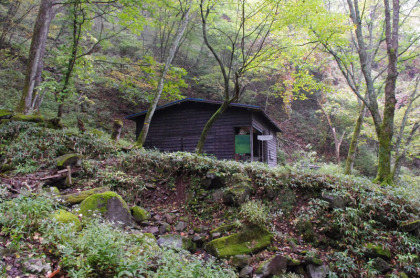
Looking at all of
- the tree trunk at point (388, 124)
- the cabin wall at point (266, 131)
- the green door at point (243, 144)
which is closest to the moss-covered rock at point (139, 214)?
the tree trunk at point (388, 124)

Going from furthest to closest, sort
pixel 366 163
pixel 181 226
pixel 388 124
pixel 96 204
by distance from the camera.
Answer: pixel 366 163 → pixel 388 124 → pixel 181 226 → pixel 96 204

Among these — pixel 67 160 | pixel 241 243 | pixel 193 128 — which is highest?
pixel 193 128

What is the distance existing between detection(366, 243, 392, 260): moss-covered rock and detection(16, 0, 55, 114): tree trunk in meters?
12.1

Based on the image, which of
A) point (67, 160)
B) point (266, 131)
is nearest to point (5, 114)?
point (67, 160)

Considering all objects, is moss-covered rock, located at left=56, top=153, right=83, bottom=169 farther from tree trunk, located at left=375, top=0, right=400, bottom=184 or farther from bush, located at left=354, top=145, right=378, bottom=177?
bush, located at left=354, top=145, right=378, bottom=177


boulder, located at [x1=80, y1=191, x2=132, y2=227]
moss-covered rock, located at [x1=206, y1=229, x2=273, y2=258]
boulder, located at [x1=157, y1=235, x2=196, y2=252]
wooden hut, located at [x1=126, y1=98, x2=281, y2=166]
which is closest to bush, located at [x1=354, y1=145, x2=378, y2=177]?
wooden hut, located at [x1=126, y1=98, x2=281, y2=166]

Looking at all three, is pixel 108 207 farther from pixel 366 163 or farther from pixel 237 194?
pixel 366 163

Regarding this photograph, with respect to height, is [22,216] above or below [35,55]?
below

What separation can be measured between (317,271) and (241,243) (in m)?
1.71

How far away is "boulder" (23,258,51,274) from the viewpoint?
8.81 feet

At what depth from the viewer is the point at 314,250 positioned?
18.1 feet

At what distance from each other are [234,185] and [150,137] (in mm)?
10567

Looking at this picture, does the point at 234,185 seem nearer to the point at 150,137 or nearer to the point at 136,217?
the point at 136,217

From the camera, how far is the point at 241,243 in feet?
17.8
